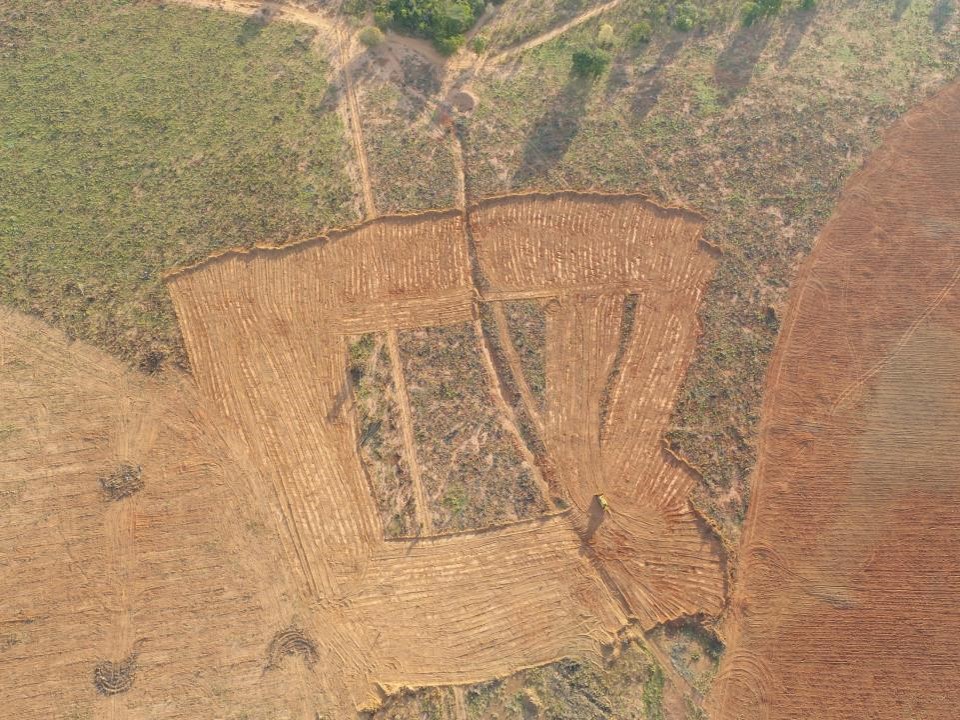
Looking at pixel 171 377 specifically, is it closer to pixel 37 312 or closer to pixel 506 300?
pixel 37 312

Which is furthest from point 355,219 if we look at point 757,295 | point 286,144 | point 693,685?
point 693,685

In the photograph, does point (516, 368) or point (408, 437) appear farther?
point (516, 368)

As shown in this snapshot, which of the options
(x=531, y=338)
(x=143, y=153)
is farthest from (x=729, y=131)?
(x=143, y=153)

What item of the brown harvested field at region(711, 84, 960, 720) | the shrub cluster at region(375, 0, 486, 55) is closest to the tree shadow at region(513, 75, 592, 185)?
the shrub cluster at region(375, 0, 486, 55)

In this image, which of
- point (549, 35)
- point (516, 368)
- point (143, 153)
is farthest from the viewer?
point (549, 35)

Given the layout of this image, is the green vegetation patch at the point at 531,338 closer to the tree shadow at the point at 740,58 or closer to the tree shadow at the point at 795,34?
the tree shadow at the point at 740,58

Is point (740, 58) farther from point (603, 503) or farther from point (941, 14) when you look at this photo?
point (603, 503)

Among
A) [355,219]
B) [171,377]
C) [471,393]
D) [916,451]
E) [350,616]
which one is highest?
[355,219]
